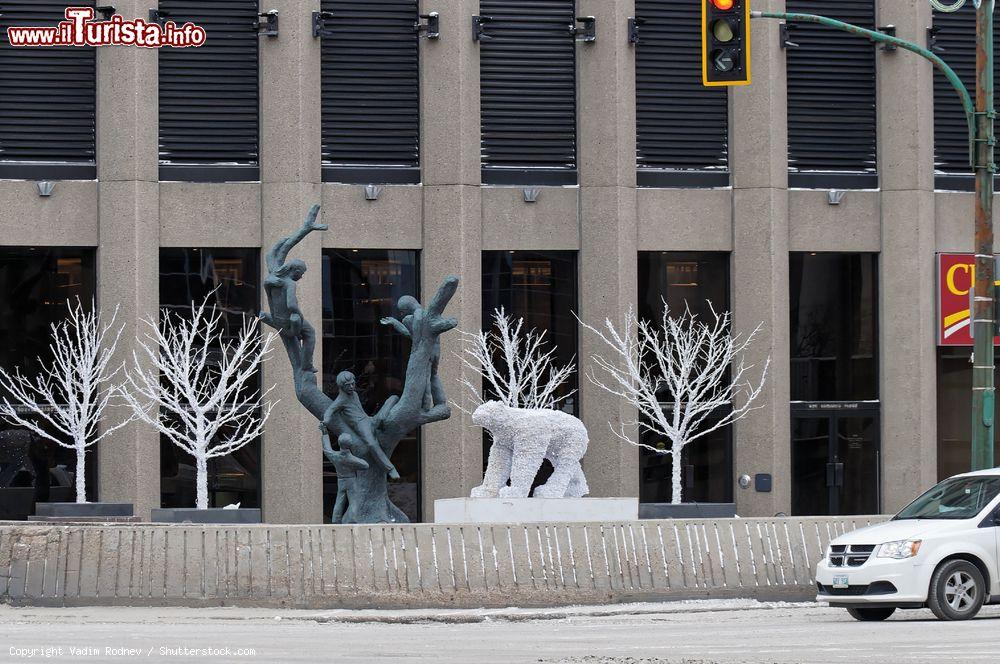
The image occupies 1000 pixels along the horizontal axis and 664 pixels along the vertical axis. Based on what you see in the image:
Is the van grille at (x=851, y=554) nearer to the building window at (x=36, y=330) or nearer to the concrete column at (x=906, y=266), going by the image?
the concrete column at (x=906, y=266)

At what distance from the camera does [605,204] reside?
32.7 m

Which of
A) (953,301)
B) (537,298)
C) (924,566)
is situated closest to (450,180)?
(537,298)

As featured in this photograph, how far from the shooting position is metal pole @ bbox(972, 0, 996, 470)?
20969 mm

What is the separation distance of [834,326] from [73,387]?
1443 cm

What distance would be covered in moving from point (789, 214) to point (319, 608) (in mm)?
16855

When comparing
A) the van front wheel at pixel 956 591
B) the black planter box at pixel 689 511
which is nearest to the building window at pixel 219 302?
the black planter box at pixel 689 511

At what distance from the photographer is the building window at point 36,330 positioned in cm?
3136

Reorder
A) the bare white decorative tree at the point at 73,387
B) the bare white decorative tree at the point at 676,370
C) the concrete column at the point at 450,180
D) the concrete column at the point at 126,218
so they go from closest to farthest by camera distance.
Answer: the bare white decorative tree at the point at 73,387 → the concrete column at the point at 126,218 → the bare white decorative tree at the point at 676,370 → the concrete column at the point at 450,180

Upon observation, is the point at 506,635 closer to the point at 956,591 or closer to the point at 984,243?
the point at 956,591

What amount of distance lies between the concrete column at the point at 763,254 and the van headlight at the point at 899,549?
15.0 m

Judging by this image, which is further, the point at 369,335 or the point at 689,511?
the point at 369,335

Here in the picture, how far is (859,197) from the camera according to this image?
33.8m

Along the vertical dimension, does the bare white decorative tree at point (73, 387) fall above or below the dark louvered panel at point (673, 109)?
below

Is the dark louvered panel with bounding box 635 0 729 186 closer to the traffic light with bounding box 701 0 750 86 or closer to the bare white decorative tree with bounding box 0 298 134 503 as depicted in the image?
the bare white decorative tree with bounding box 0 298 134 503
